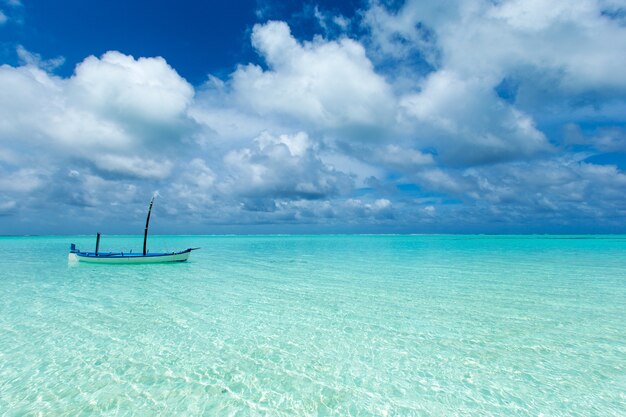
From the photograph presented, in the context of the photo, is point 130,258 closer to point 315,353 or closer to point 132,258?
point 132,258

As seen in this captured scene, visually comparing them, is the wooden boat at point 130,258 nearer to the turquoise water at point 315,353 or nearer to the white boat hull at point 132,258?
the white boat hull at point 132,258

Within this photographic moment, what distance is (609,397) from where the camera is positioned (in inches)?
305

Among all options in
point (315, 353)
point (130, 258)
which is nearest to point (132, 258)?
point (130, 258)

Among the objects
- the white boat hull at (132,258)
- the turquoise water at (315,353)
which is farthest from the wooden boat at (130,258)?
the turquoise water at (315,353)

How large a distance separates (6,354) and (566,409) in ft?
52.0

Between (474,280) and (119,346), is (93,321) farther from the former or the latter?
(474,280)

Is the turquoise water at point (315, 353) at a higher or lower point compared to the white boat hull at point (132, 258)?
higher

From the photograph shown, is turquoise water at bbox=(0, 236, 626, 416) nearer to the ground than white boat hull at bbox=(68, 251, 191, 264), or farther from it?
farther from it

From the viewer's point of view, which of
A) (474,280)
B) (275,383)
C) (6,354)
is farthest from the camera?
(474,280)

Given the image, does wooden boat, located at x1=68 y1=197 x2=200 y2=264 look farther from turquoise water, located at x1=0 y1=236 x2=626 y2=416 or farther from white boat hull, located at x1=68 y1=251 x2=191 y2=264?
turquoise water, located at x1=0 y1=236 x2=626 y2=416

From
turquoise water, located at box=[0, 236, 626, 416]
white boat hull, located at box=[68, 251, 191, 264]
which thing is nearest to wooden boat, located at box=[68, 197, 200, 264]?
white boat hull, located at box=[68, 251, 191, 264]

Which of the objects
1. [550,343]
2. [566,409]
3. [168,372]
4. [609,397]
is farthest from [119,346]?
[550,343]

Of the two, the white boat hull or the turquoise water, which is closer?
the turquoise water

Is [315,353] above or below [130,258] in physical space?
above
